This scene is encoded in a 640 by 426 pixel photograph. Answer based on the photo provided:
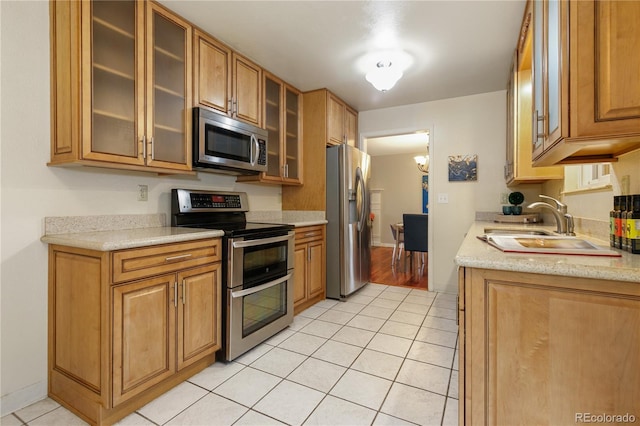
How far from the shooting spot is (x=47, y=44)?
169 centimetres

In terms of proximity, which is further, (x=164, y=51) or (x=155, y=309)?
(x=164, y=51)

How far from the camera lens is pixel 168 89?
6.63 ft

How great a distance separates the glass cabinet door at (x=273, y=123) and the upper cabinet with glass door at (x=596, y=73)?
228 centimetres

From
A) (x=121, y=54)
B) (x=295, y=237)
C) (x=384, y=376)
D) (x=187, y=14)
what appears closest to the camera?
(x=121, y=54)

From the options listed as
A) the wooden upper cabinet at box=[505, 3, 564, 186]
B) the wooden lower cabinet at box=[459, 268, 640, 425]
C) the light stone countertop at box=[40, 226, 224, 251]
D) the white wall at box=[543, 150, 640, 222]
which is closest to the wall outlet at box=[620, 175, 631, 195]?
the white wall at box=[543, 150, 640, 222]

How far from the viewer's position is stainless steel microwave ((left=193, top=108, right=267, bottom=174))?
2154 millimetres

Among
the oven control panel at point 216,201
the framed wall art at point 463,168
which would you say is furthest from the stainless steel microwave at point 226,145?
the framed wall art at point 463,168

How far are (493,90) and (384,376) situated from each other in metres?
3.12

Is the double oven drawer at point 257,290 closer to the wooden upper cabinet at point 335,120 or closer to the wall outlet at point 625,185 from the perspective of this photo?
the wooden upper cabinet at point 335,120

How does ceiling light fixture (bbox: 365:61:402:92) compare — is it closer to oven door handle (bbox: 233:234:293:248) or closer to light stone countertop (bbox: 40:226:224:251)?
oven door handle (bbox: 233:234:293:248)

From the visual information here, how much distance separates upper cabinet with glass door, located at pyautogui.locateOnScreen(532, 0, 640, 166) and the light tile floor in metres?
1.37

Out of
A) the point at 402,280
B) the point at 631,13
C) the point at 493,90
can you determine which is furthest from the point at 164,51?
the point at 402,280

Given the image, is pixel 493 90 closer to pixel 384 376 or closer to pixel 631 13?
pixel 631 13

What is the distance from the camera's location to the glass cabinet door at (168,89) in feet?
6.25
